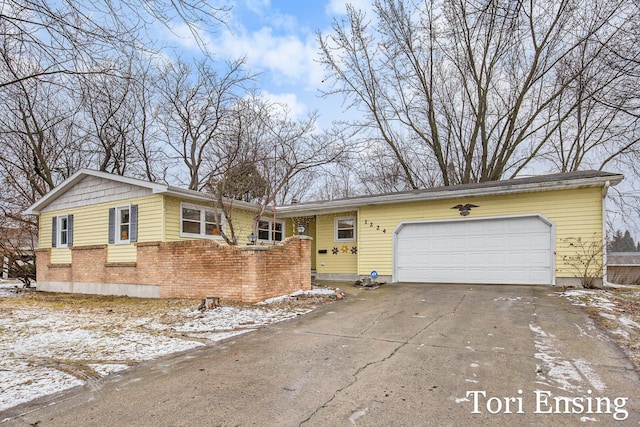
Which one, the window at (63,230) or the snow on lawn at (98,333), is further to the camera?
the window at (63,230)

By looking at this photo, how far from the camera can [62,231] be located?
14.4 meters

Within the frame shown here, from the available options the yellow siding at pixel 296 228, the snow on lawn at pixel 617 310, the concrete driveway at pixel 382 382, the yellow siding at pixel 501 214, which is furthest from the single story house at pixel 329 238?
the concrete driveway at pixel 382 382

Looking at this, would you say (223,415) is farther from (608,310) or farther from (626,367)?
(608,310)

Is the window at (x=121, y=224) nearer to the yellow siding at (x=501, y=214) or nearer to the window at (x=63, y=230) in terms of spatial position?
the window at (x=63, y=230)

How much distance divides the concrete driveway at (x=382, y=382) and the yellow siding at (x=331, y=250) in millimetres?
7618

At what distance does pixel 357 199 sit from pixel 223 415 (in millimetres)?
10444

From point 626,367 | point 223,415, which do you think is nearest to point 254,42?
point 223,415

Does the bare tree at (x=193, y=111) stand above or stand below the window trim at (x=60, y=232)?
above

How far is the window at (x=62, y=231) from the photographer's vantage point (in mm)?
14078

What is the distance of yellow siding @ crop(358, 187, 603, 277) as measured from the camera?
389 inches

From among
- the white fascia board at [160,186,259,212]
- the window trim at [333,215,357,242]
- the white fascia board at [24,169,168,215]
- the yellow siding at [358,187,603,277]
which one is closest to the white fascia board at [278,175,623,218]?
the yellow siding at [358,187,603,277]

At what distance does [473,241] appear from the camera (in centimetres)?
1128

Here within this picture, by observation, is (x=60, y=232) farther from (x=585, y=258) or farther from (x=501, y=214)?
(x=585, y=258)

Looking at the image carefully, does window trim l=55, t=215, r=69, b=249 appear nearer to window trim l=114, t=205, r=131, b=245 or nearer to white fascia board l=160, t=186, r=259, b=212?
window trim l=114, t=205, r=131, b=245
